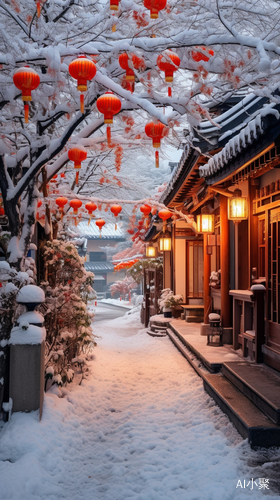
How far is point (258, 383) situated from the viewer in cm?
579

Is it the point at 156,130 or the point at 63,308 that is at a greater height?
the point at 156,130

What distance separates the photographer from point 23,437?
5.01 m

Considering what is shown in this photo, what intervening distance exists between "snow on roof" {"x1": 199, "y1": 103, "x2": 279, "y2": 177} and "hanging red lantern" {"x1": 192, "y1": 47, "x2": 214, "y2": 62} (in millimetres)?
917

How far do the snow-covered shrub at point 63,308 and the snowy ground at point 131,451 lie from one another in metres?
0.64

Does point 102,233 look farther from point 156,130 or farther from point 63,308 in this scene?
point 156,130

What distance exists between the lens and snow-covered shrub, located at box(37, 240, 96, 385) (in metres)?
7.41

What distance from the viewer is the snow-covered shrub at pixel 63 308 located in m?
7.41

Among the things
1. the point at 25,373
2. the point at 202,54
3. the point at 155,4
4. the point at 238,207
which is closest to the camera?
the point at 155,4

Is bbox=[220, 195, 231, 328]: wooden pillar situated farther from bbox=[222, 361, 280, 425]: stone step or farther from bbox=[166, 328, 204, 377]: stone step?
bbox=[222, 361, 280, 425]: stone step

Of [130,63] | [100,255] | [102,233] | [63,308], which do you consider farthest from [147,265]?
[100,255]

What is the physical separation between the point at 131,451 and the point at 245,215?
482cm

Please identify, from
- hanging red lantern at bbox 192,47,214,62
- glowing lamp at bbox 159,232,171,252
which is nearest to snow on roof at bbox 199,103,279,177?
hanging red lantern at bbox 192,47,214,62

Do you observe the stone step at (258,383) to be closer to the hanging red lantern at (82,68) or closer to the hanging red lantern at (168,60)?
the hanging red lantern at (168,60)

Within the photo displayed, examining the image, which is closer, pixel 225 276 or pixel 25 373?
pixel 25 373
